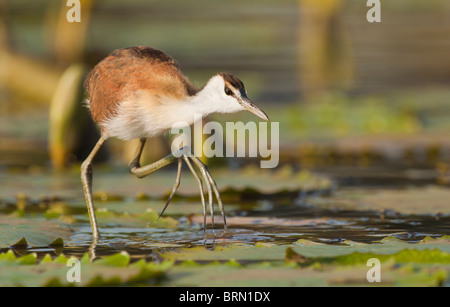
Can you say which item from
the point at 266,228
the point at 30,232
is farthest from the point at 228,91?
the point at 30,232

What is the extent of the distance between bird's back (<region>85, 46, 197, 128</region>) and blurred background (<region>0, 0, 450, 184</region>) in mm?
3415

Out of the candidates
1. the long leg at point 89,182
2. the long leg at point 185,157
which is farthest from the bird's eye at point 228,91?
the long leg at point 89,182

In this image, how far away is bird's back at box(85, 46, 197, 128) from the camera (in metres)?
7.49

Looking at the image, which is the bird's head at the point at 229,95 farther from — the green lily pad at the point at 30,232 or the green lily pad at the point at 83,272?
the green lily pad at the point at 83,272

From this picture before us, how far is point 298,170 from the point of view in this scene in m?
11.7

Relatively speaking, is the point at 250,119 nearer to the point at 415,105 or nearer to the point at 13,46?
the point at 415,105

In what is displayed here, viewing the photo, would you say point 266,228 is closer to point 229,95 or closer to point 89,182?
point 229,95

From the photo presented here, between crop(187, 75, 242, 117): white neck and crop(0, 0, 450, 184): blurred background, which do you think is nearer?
crop(187, 75, 242, 117): white neck

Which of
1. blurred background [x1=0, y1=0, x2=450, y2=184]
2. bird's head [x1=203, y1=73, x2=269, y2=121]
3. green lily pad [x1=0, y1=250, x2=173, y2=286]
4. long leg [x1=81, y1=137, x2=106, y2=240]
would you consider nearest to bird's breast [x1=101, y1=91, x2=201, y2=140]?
bird's head [x1=203, y1=73, x2=269, y2=121]

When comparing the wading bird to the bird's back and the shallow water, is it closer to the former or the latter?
the bird's back

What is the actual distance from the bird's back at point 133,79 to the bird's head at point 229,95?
293mm

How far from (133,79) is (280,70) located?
56.0 feet

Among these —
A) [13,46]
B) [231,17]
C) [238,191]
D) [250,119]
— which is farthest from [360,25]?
[238,191]

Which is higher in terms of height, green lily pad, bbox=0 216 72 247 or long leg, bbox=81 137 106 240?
long leg, bbox=81 137 106 240
